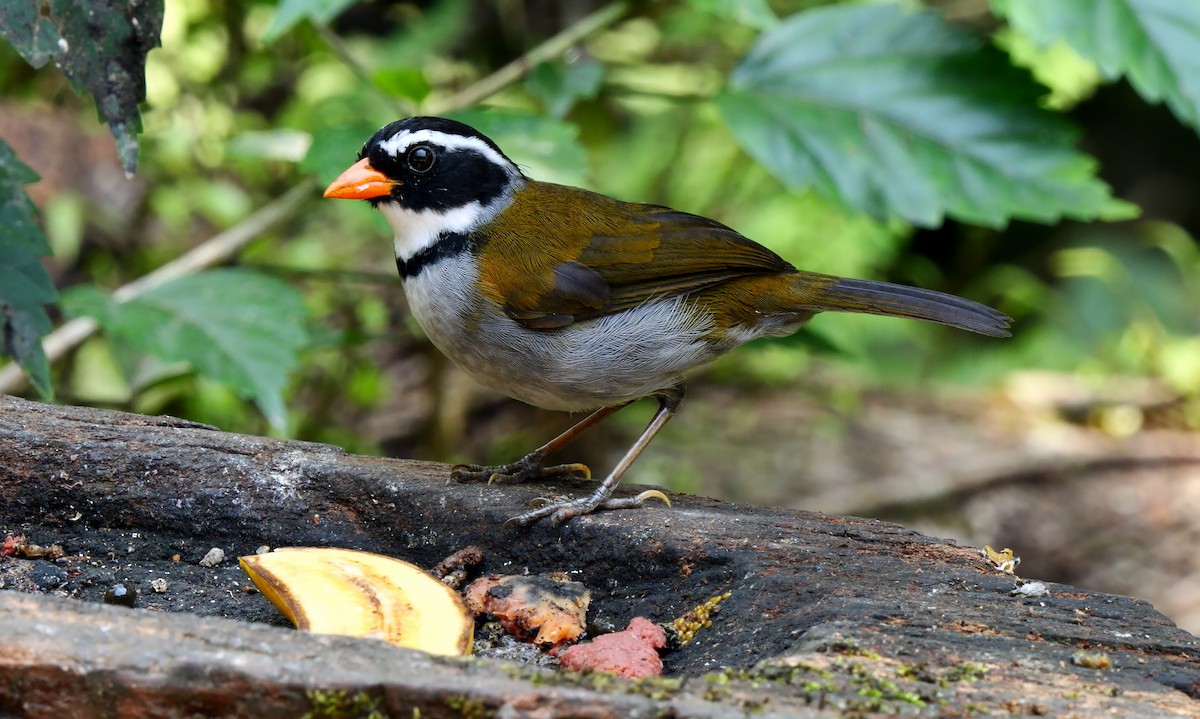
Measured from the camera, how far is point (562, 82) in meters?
4.64

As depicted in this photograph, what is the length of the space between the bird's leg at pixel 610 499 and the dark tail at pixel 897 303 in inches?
19.6

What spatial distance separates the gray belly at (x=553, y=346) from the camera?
3568mm

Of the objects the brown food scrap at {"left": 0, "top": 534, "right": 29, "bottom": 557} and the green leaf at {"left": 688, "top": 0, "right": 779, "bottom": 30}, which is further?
the green leaf at {"left": 688, "top": 0, "right": 779, "bottom": 30}

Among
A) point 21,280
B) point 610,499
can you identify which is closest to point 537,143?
point 610,499

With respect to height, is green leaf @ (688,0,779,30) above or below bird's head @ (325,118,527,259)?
above

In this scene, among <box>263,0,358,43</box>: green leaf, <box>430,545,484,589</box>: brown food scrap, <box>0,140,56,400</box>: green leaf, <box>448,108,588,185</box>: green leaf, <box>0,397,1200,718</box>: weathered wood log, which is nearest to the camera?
<box>0,397,1200,718</box>: weathered wood log

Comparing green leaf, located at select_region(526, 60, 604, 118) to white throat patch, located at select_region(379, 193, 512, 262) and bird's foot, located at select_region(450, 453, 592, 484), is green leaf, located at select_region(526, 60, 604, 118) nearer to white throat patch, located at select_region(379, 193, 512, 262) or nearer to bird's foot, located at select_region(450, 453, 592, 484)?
white throat patch, located at select_region(379, 193, 512, 262)

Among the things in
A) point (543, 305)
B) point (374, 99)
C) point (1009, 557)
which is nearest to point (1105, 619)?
point (1009, 557)

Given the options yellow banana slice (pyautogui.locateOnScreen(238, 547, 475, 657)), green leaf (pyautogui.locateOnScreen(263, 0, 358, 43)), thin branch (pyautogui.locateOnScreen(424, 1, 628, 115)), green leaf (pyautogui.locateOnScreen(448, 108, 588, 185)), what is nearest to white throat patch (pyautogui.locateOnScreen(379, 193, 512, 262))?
green leaf (pyautogui.locateOnScreen(448, 108, 588, 185))

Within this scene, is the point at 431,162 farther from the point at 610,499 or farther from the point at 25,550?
the point at 25,550

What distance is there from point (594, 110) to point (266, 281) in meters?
3.36

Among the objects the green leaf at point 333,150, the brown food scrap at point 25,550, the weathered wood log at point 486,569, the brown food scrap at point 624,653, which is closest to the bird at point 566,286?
the green leaf at point 333,150

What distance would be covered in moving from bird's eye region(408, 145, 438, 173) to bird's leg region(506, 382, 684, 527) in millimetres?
978

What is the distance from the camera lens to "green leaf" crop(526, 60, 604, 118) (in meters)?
4.56
